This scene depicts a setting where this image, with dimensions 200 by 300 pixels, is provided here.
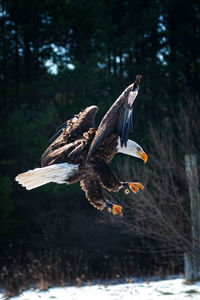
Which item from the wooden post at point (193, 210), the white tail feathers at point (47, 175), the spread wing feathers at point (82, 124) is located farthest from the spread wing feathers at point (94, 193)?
the wooden post at point (193, 210)

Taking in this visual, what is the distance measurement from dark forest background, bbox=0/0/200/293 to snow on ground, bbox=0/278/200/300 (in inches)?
69.0

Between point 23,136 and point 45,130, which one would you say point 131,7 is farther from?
point 23,136

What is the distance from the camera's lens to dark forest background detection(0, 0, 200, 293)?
34.0ft

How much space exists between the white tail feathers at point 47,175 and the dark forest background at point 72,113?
→ 7668 mm

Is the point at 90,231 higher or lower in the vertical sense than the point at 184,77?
lower

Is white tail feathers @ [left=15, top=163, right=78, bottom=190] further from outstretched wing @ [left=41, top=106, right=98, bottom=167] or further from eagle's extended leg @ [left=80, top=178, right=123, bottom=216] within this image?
outstretched wing @ [left=41, top=106, right=98, bottom=167]

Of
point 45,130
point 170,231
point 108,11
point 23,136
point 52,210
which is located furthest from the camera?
Result: point 108,11

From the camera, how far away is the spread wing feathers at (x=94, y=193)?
2.04 m

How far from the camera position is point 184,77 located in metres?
14.0

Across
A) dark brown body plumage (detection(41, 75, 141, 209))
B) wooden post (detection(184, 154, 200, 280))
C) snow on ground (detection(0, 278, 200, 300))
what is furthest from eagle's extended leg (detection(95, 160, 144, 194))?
wooden post (detection(184, 154, 200, 280))

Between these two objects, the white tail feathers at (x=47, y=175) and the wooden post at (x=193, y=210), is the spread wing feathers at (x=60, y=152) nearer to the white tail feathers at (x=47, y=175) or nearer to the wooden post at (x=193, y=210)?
the white tail feathers at (x=47, y=175)

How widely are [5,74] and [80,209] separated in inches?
192

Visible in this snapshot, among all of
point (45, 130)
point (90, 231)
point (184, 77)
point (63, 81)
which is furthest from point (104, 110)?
point (184, 77)

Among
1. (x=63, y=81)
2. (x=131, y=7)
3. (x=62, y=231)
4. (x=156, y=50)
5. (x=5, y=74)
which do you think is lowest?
(x=62, y=231)
